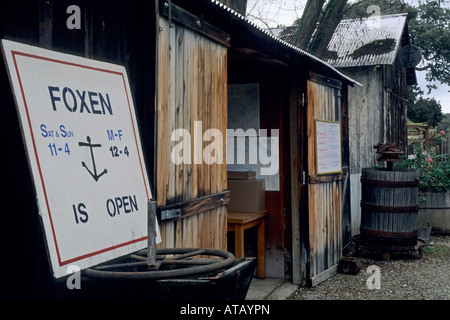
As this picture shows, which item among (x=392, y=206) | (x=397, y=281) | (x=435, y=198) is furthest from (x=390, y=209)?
(x=435, y=198)

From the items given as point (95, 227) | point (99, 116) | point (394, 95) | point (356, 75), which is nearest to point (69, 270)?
point (95, 227)

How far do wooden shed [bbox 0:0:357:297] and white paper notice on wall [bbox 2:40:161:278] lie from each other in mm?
191

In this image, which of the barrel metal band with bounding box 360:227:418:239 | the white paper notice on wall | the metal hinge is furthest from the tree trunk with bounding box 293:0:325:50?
the white paper notice on wall

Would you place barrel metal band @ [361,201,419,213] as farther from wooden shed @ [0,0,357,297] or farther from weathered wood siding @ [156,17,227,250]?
weathered wood siding @ [156,17,227,250]

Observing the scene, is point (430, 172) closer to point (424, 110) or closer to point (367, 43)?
point (367, 43)

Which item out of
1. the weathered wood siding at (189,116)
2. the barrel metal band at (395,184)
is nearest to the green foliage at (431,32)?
the barrel metal band at (395,184)

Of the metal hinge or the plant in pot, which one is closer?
the metal hinge

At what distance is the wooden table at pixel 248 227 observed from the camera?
6184mm

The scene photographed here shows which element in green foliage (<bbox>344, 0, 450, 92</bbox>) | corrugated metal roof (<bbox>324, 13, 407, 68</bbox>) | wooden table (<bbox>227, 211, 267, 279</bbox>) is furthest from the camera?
green foliage (<bbox>344, 0, 450, 92</bbox>)

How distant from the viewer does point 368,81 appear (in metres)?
11.7

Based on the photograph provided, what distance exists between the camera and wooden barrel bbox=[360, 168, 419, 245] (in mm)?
7883

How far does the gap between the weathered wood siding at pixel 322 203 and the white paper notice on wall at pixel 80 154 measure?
4.44 meters

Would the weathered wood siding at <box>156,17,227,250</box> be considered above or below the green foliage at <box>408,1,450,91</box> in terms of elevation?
below

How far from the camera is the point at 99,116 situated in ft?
7.57
